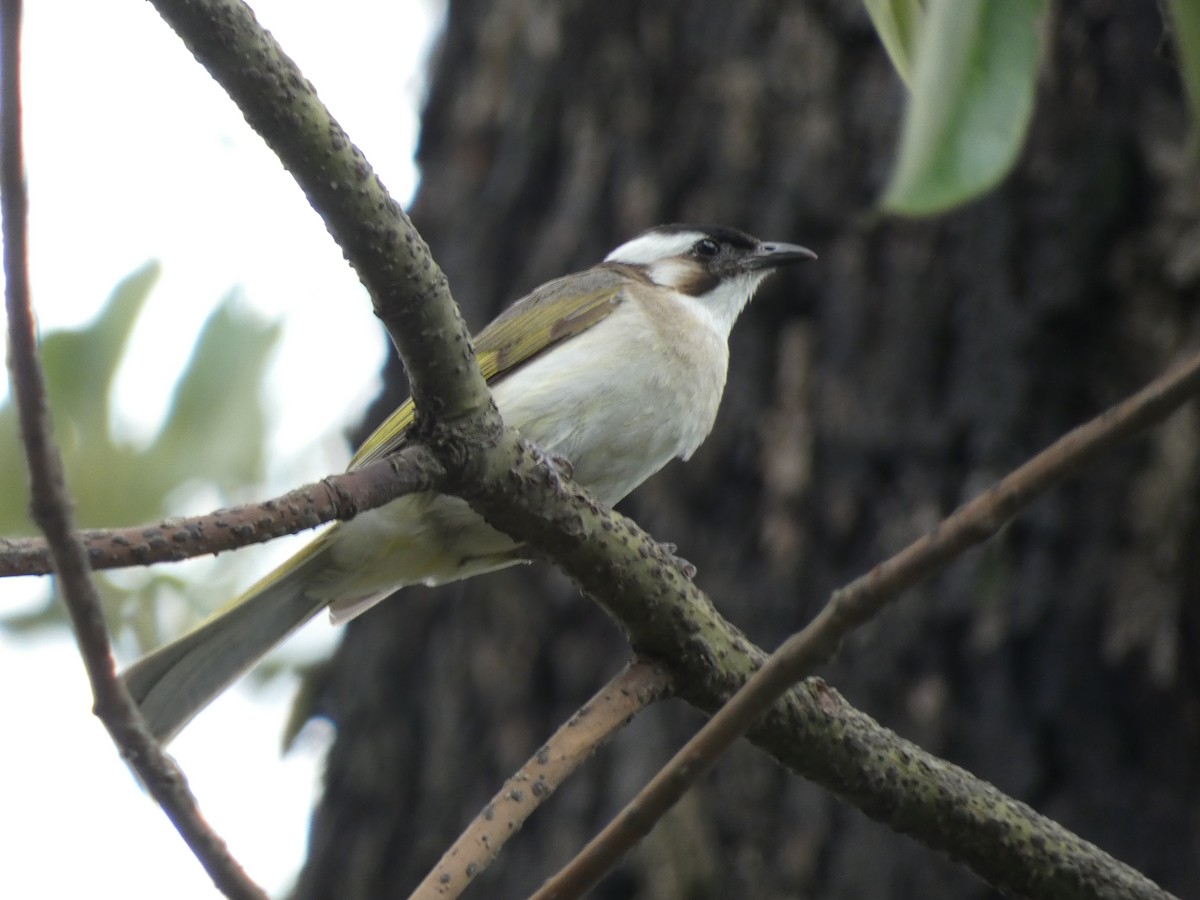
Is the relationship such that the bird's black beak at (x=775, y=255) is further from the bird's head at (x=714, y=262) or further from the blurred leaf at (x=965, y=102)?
the blurred leaf at (x=965, y=102)

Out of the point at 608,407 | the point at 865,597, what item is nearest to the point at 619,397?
the point at 608,407

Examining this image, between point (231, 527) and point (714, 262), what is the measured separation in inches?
125

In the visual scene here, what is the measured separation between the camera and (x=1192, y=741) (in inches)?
156

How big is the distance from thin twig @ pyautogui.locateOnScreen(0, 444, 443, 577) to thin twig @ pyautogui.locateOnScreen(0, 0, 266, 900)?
14 cm

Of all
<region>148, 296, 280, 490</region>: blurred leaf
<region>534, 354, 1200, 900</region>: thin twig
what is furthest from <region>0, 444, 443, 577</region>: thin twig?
<region>148, 296, 280, 490</region>: blurred leaf

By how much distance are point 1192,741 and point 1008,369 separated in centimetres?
119

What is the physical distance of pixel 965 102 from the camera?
1.27 meters

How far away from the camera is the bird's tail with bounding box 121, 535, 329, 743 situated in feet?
9.82

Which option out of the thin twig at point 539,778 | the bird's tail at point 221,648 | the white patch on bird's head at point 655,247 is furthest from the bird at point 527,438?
the thin twig at point 539,778

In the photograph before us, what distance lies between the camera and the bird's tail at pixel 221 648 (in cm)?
299

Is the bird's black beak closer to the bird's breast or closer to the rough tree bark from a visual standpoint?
the rough tree bark

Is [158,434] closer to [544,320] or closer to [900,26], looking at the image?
[544,320]

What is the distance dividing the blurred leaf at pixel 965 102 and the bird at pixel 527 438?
1.78m

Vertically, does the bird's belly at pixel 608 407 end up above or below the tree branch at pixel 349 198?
below
